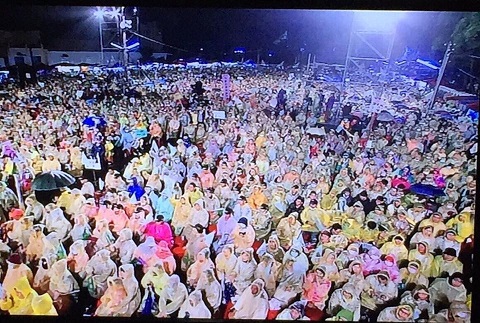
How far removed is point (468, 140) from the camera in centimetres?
222

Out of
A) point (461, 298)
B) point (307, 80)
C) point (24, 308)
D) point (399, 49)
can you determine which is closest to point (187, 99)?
point (307, 80)

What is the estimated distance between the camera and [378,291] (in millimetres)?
2234

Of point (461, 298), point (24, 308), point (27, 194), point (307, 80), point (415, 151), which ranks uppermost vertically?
point (307, 80)

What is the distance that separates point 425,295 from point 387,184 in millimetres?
392

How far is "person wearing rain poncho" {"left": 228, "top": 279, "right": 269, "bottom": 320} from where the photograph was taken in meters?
2.25

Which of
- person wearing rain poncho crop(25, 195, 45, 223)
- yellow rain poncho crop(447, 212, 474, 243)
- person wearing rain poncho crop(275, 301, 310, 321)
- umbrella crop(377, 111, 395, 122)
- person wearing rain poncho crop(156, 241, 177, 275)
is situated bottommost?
person wearing rain poncho crop(275, 301, 310, 321)

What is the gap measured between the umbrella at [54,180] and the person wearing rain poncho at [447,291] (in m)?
1.27

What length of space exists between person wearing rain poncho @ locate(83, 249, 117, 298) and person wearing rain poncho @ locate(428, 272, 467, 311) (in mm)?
1076

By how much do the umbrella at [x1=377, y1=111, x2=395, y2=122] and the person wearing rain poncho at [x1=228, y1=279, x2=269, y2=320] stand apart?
26.7 inches

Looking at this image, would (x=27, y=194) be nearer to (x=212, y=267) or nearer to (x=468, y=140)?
(x=212, y=267)

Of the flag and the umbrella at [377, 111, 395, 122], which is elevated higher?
Result: the flag

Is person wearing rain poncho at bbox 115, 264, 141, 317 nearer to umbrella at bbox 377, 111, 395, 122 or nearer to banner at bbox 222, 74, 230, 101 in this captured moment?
banner at bbox 222, 74, 230, 101

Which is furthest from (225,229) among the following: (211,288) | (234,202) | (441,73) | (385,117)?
(441,73)

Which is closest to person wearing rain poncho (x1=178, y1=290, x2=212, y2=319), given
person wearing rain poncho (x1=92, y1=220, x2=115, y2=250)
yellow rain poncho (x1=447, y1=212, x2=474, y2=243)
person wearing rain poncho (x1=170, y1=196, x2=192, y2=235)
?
person wearing rain poncho (x1=170, y1=196, x2=192, y2=235)
